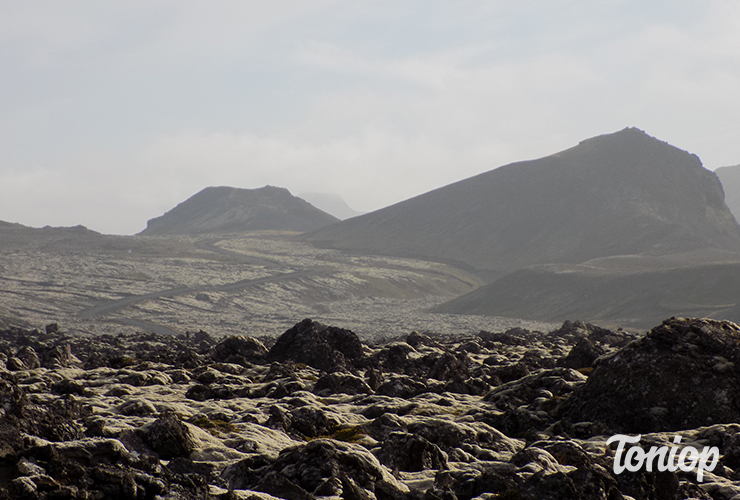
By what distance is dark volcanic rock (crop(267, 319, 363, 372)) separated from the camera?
23.6m

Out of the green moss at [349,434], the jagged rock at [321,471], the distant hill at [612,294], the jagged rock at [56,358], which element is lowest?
the distant hill at [612,294]

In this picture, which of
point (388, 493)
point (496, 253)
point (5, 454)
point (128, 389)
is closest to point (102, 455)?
point (5, 454)

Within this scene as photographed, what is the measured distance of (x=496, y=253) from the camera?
170 m

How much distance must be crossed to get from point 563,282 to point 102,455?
107m

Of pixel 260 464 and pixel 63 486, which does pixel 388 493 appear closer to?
pixel 260 464

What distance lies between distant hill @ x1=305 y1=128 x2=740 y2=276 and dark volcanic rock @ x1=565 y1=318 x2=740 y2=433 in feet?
464

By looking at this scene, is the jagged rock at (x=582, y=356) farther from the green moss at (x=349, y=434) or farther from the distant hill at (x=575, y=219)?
the distant hill at (x=575, y=219)

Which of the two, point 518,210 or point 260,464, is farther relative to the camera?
point 518,210

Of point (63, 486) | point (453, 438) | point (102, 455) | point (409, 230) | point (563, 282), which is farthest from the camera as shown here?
point (409, 230)

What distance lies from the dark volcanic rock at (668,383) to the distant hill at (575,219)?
141m

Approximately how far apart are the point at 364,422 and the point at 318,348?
36.0ft

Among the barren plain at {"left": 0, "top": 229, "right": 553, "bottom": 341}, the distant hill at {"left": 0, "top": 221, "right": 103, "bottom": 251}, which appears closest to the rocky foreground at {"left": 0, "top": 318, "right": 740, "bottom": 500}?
the barren plain at {"left": 0, "top": 229, "right": 553, "bottom": 341}

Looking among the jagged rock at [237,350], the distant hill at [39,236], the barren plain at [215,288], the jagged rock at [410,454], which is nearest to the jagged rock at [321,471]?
the jagged rock at [410,454]

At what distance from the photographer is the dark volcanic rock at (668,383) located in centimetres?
1305
